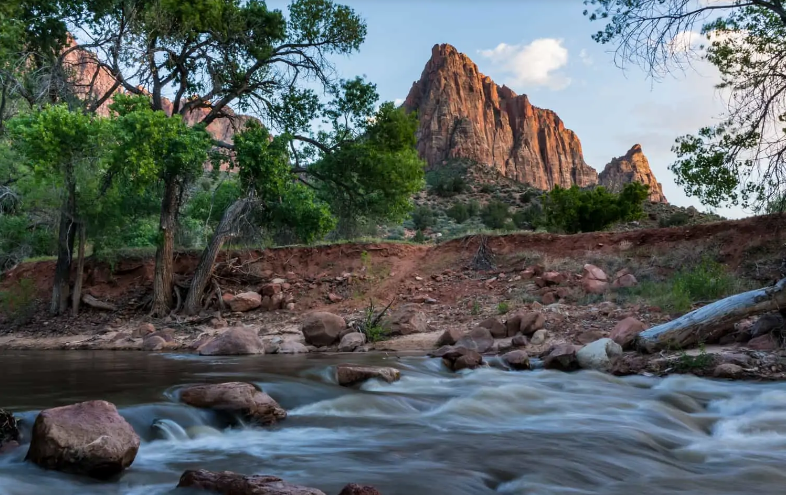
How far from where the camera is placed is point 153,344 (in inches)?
499

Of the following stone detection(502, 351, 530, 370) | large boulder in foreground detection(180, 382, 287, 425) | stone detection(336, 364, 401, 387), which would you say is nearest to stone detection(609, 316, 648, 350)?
stone detection(502, 351, 530, 370)

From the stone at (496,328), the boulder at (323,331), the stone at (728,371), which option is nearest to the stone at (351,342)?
the boulder at (323,331)

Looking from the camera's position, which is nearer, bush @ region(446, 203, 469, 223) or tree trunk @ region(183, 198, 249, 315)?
tree trunk @ region(183, 198, 249, 315)

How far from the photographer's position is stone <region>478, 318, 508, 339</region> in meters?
11.0

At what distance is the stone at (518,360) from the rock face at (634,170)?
288 feet

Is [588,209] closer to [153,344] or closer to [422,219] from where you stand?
[422,219]

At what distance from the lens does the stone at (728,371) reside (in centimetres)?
759

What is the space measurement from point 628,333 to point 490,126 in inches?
3380

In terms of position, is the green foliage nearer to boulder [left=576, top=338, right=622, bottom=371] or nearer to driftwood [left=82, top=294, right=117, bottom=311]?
boulder [left=576, top=338, right=622, bottom=371]

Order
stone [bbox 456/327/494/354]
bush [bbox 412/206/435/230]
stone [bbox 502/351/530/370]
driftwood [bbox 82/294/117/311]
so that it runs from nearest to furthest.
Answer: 1. stone [bbox 502/351/530/370]
2. stone [bbox 456/327/494/354]
3. driftwood [bbox 82/294/117/311]
4. bush [bbox 412/206/435/230]

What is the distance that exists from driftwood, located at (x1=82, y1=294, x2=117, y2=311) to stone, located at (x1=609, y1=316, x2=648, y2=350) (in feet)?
41.8

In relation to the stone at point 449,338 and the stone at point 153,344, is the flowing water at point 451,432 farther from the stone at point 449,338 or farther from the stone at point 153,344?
the stone at point 153,344

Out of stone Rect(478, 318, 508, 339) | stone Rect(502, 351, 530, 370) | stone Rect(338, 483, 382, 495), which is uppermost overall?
stone Rect(478, 318, 508, 339)

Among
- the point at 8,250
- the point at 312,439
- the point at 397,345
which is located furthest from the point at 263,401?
the point at 8,250
